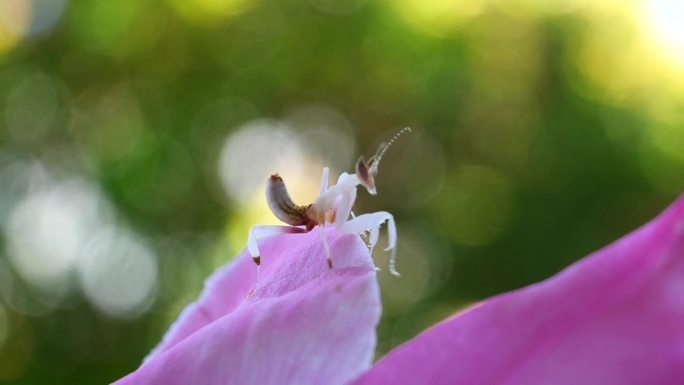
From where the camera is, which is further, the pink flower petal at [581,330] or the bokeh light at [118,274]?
the bokeh light at [118,274]

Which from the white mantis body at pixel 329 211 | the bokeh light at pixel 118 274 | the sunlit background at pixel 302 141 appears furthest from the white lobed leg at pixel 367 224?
the bokeh light at pixel 118 274

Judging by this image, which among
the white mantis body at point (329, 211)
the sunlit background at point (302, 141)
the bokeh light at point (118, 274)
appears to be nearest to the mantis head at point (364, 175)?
the white mantis body at point (329, 211)

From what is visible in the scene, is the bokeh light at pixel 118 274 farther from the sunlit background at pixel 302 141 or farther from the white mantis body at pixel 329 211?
the white mantis body at pixel 329 211

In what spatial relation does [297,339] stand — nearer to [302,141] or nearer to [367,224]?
[367,224]

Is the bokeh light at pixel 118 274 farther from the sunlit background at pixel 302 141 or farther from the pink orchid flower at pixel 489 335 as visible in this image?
the pink orchid flower at pixel 489 335

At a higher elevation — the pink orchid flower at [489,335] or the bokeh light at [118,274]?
the pink orchid flower at [489,335]

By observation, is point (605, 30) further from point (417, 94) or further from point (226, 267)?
point (226, 267)
